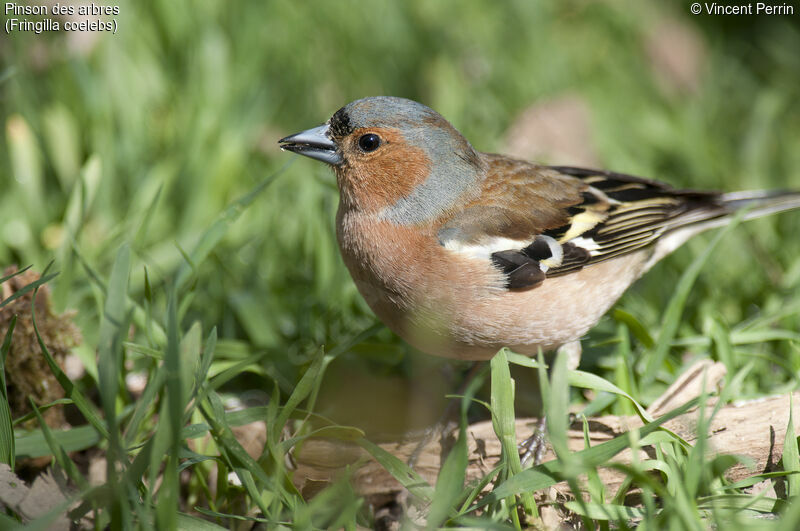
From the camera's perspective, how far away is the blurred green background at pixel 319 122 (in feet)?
12.0

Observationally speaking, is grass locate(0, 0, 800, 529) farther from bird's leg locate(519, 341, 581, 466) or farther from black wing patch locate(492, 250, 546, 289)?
black wing patch locate(492, 250, 546, 289)

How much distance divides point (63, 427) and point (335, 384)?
111cm

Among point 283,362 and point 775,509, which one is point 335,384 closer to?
point 283,362

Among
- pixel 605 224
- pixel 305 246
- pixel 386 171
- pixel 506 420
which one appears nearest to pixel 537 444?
pixel 506 420

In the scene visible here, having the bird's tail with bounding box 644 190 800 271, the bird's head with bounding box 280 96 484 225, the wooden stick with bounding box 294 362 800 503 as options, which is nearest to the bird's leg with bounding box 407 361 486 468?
the wooden stick with bounding box 294 362 800 503

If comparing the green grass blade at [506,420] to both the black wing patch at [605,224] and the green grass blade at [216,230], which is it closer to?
the black wing patch at [605,224]

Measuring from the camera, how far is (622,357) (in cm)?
323

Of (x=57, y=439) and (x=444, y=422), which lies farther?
(x=444, y=422)

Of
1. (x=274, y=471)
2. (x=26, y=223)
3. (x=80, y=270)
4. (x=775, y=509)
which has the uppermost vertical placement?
(x=26, y=223)

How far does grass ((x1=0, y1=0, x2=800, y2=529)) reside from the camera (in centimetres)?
230

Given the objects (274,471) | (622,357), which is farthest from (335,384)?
(622,357)

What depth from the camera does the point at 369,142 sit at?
10.6 ft

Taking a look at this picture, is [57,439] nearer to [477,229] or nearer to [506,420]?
[506,420]

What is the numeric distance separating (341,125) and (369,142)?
5.4 inches
